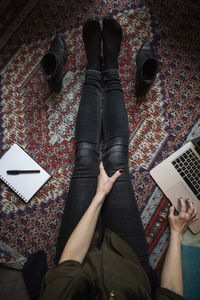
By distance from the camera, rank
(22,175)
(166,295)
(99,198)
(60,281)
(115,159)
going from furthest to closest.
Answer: (22,175)
(115,159)
(99,198)
(166,295)
(60,281)

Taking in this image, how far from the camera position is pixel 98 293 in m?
0.67

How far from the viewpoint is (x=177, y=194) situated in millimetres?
1038

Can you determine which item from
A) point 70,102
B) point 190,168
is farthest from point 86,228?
point 70,102

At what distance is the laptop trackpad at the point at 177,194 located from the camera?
1.02m

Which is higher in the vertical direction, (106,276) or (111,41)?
(111,41)

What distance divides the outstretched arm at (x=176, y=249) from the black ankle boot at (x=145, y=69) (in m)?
0.62

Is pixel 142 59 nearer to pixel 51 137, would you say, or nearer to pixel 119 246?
pixel 51 137

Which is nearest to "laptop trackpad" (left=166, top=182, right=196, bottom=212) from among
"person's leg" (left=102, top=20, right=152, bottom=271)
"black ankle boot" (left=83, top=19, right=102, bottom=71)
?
"person's leg" (left=102, top=20, right=152, bottom=271)

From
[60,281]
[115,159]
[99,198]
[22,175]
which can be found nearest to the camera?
[60,281]

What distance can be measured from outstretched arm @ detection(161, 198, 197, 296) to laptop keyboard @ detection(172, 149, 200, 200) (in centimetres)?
9

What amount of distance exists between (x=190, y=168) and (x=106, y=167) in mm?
427

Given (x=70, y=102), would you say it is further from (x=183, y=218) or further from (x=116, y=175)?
(x=183, y=218)

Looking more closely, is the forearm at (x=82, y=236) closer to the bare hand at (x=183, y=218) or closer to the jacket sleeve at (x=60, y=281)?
the jacket sleeve at (x=60, y=281)

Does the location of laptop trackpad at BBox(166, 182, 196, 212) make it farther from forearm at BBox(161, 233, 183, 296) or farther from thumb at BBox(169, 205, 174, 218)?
forearm at BBox(161, 233, 183, 296)
